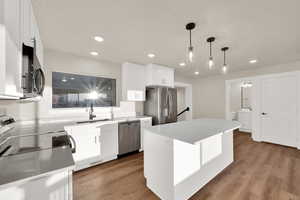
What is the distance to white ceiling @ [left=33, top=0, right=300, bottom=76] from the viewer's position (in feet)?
4.75

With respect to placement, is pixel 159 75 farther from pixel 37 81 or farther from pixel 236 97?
pixel 236 97

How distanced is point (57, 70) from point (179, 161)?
3048 mm

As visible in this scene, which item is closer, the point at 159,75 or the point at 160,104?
the point at 160,104

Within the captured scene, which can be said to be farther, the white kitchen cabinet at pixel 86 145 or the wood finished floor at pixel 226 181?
the white kitchen cabinet at pixel 86 145

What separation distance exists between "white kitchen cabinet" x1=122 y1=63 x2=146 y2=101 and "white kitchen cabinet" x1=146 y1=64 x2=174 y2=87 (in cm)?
20

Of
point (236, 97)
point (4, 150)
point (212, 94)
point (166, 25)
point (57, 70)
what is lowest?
point (4, 150)

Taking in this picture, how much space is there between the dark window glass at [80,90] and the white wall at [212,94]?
3.82 m

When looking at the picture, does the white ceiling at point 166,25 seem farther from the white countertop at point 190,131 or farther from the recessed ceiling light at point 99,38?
the white countertop at point 190,131

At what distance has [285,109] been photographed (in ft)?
11.6

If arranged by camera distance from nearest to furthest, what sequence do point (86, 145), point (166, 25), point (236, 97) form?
point (166, 25), point (86, 145), point (236, 97)

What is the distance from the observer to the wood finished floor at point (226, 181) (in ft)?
5.58

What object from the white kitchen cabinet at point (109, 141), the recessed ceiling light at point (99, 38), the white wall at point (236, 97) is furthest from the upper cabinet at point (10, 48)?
the white wall at point (236, 97)

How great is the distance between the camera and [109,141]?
2727 millimetres

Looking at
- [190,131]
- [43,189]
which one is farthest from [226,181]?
[43,189]
